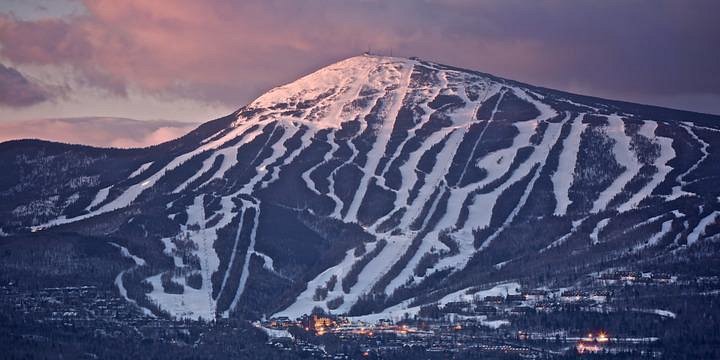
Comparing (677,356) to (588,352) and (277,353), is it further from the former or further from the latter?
(277,353)

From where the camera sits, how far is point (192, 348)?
19988 cm

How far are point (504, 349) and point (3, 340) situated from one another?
2151 inches

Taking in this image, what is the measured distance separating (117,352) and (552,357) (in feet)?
154

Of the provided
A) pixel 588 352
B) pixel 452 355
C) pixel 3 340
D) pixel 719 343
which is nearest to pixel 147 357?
pixel 3 340

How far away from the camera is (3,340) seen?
19800 cm

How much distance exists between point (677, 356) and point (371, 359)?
106 feet

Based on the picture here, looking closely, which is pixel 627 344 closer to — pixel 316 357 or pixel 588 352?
pixel 588 352

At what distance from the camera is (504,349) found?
647ft

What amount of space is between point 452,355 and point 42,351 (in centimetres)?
4415

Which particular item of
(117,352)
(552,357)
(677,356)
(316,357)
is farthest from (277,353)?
(677,356)

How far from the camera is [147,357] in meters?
195

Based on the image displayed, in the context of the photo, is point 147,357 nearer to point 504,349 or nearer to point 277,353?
point 277,353

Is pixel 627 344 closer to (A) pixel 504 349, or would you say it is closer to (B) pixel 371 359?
(A) pixel 504 349

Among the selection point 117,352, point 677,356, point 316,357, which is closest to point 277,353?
point 316,357
